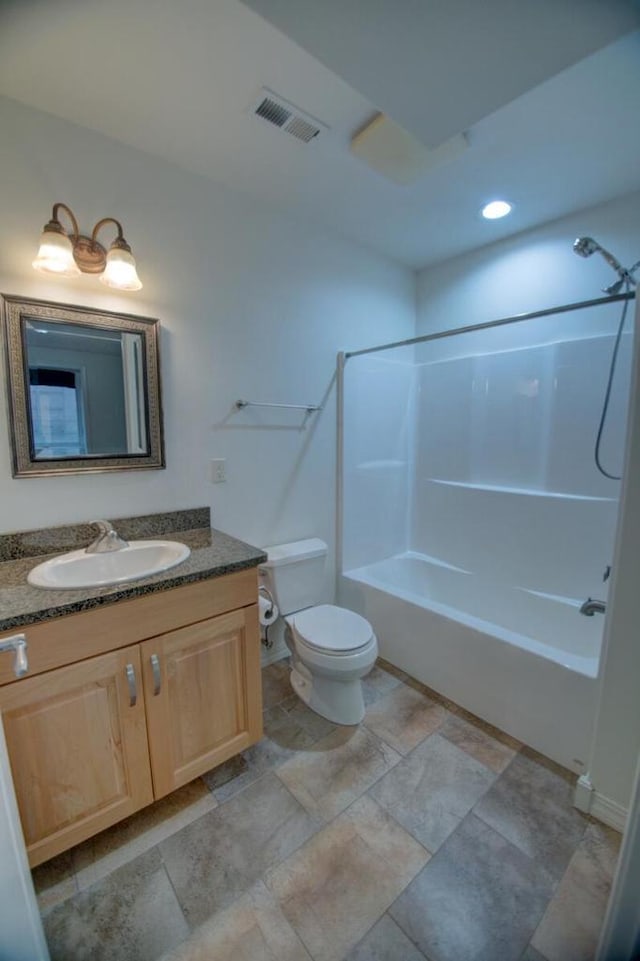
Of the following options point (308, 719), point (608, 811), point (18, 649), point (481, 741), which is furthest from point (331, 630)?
point (18, 649)

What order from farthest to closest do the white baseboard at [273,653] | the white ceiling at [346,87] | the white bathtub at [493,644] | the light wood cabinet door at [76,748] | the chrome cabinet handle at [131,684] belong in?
the white baseboard at [273,653] → the white bathtub at [493,644] → the chrome cabinet handle at [131,684] → the light wood cabinet door at [76,748] → the white ceiling at [346,87]

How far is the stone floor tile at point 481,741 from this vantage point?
5.24ft

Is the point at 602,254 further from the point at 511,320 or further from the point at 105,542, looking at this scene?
the point at 105,542

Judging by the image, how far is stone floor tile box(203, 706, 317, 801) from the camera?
4.91 feet

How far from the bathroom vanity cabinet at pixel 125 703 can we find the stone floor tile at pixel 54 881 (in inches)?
4.7

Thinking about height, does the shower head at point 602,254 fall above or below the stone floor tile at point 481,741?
above

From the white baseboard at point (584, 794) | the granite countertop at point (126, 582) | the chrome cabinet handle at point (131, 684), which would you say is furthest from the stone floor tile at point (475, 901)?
the granite countertop at point (126, 582)

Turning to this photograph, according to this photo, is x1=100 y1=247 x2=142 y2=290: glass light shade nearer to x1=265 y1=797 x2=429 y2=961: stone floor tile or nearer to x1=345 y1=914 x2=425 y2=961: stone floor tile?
x1=265 y1=797 x2=429 y2=961: stone floor tile

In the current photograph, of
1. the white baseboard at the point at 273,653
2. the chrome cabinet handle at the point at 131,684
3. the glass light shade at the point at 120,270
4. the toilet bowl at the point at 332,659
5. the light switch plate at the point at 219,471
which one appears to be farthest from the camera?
the white baseboard at the point at 273,653

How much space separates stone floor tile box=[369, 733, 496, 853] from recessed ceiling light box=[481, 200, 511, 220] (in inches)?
99.7

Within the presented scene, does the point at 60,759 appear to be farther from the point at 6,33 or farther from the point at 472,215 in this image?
the point at 472,215

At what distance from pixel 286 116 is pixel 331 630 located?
2060 millimetres

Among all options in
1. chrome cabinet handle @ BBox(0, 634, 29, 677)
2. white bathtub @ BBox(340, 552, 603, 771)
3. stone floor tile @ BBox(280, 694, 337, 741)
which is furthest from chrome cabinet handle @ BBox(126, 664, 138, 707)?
white bathtub @ BBox(340, 552, 603, 771)

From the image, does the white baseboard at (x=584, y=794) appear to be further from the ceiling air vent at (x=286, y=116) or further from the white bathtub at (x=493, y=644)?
the ceiling air vent at (x=286, y=116)
